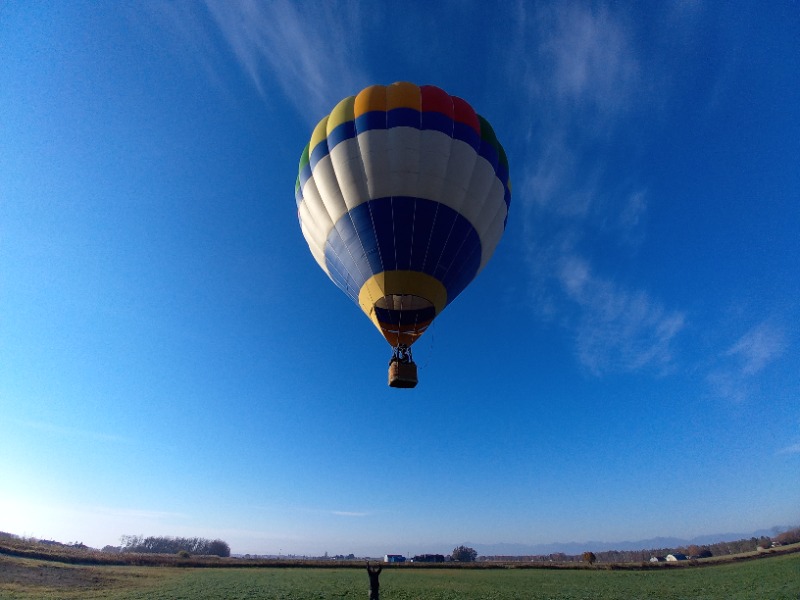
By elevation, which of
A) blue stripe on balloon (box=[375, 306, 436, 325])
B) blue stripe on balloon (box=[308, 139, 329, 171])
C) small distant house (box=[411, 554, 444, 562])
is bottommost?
small distant house (box=[411, 554, 444, 562])

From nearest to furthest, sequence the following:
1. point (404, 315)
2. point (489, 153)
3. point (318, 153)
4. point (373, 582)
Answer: point (373, 582) → point (404, 315) → point (318, 153) → point (489, 153)

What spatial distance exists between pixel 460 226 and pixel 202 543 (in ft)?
566

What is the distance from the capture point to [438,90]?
1802 centimetres

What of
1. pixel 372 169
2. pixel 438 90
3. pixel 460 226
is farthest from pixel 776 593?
pixel 438 90

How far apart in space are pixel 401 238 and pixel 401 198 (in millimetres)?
1691

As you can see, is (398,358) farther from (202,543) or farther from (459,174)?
(202,543)

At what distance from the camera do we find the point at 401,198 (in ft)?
54.0

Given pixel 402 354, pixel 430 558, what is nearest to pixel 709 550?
pixel 430 558

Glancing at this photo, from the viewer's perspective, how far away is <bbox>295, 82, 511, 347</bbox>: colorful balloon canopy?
54.2 feet

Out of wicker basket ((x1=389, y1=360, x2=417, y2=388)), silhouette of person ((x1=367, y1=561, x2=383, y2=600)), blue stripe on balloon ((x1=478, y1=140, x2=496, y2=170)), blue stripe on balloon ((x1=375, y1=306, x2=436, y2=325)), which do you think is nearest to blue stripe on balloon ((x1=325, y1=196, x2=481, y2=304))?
blue stripe on balloon ((x1=375, y1=306, x2=436, y2=325))

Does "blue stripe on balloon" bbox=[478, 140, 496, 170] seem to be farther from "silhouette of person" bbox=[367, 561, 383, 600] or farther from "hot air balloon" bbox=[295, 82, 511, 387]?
"silhouette of person" bbox=[367, 561, 383, 600]

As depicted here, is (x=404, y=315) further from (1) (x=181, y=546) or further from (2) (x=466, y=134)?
(1) (x=181, y=546)

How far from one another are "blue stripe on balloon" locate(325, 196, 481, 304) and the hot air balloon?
4cm

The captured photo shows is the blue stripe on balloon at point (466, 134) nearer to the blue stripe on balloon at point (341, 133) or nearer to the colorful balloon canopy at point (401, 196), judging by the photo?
the colorful balloon canopy at point (401, 196)
